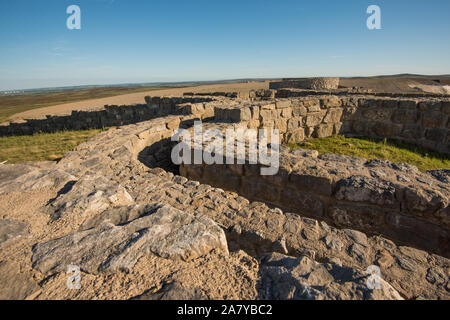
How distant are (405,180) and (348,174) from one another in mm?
719

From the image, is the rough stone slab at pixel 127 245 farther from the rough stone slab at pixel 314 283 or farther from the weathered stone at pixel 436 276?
the weathered stone at pixel 436 276

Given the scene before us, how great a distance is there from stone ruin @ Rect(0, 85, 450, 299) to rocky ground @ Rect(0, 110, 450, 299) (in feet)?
0.04

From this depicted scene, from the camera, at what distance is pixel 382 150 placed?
6.71 meters

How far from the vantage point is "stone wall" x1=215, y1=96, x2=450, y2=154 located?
7.00 metres

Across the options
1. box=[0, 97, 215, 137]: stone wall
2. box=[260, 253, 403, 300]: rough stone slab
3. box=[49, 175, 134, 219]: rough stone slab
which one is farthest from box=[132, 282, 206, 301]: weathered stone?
box=[0, 97, 215, 137]: stone wall

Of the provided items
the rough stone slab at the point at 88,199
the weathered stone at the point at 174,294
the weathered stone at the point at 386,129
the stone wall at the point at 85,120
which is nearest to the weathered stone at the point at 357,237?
the weathered stone at the point at 174,294

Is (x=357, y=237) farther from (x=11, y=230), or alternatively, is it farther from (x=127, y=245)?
(x=11, y=230)

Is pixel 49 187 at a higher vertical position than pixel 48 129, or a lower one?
lower

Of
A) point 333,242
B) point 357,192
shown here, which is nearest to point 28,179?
point 333,242

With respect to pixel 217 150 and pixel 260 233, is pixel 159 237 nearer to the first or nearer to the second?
pixel 260 233

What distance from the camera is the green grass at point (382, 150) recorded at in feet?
20.1
